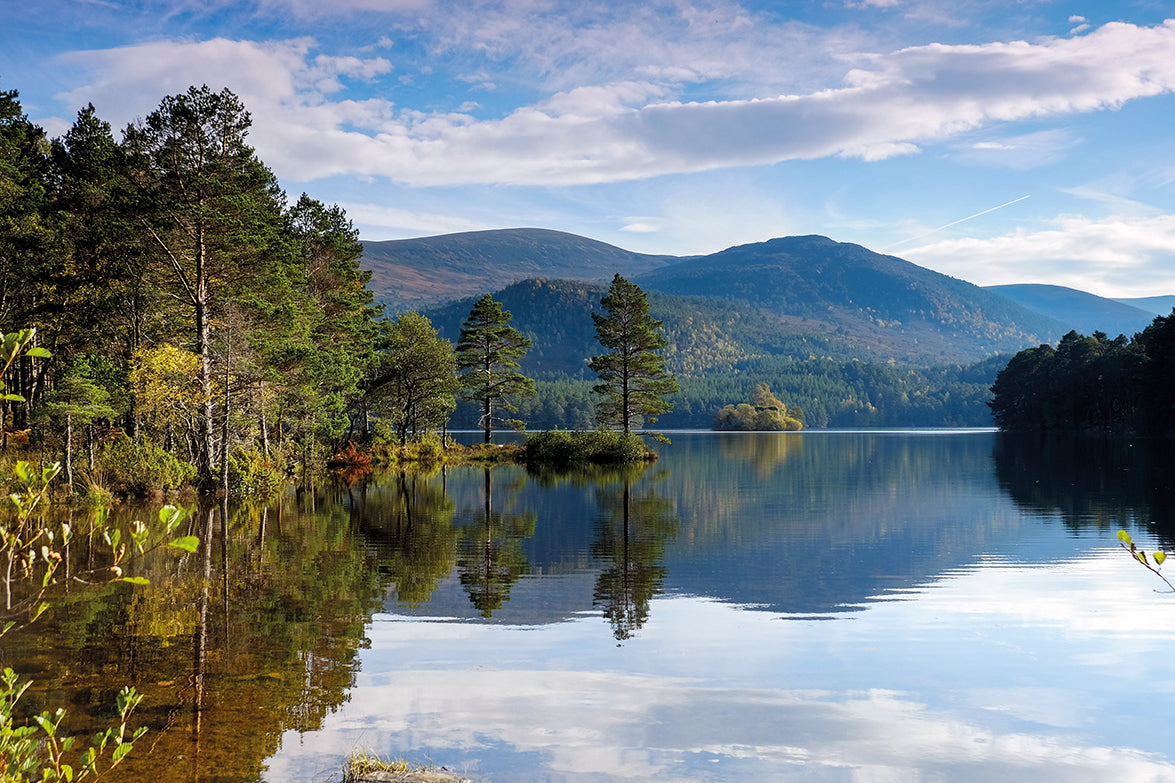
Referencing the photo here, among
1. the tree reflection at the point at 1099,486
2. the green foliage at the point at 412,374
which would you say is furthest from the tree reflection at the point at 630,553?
the green foliage at the point at 412,374

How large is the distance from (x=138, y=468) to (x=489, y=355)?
1556 inches

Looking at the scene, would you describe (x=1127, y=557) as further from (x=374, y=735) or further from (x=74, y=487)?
(x=74, y=487)

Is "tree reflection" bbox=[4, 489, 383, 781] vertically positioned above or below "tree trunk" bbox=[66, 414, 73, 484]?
below

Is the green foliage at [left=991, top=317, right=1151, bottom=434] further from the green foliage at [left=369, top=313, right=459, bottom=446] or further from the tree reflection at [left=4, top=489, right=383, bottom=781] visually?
the tree reflection at [left=4, top=489, right=383, bottom=781]

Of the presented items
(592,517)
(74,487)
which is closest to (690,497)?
(592,517)

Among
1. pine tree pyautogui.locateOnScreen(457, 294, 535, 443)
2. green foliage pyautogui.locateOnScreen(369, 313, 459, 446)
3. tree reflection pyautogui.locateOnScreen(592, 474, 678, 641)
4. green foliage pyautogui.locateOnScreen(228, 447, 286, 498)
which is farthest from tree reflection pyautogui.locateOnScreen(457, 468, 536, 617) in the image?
pine tree pyautogui.locateOnScreen(457, 294, 535, 443)

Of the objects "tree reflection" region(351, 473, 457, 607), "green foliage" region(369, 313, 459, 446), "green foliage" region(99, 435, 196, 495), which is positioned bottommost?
"tree reflection" region(351, 473, 457, 607)

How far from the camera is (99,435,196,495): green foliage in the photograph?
2836 cm

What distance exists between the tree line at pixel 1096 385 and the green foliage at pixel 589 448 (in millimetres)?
48906

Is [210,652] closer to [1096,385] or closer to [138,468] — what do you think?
[138,468]

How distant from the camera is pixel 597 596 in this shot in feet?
51.7

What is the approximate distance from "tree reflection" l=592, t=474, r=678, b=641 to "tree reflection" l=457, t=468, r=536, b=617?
1.83 meters

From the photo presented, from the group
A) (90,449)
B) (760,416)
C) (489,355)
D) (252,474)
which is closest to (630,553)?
(90,449)

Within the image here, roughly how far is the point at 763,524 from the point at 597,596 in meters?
11.6
